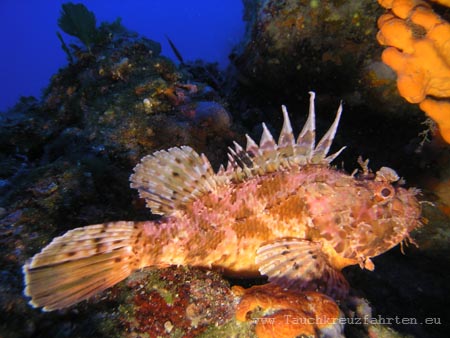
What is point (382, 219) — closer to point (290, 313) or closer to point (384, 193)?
point (384, 193)

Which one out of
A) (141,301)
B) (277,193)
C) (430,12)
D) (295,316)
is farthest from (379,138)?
(141,301)

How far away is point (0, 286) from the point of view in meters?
2.46

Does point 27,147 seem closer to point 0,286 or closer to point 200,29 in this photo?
point 0,286

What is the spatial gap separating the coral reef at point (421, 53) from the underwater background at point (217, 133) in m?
0.02

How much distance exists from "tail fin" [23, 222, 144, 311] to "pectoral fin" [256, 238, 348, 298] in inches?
51.6

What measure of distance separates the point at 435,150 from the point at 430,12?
7.93 ft

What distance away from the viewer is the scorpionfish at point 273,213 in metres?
3.04

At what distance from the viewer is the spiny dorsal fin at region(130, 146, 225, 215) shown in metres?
3.15

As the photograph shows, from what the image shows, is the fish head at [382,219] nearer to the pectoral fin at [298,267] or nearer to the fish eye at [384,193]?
the fish eye at [384,193]

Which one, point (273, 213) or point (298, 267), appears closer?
point (298, 267)

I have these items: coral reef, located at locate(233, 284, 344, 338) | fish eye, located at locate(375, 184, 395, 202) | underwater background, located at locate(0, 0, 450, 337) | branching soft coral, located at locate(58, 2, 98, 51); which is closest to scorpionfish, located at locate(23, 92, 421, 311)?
fish eye, located at locate(375, 184, 395, 202)

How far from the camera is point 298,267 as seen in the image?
9.96 feet

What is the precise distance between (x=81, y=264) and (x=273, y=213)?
1.97 metres

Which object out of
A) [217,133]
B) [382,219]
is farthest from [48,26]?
[382,219]
